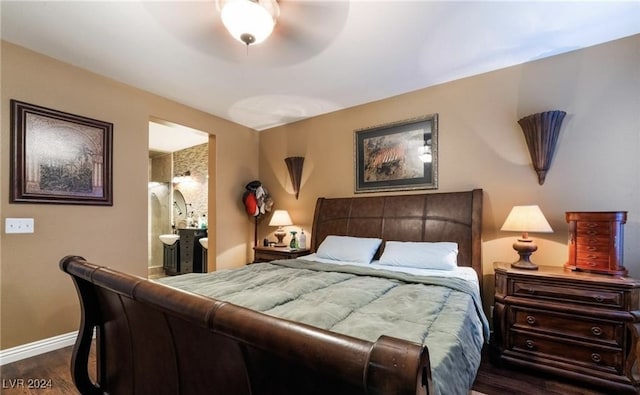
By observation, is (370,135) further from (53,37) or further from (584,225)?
(53,37)

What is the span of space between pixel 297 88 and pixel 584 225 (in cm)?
286

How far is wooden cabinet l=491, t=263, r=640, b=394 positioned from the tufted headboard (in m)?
0.47

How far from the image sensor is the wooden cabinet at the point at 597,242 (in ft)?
6.50

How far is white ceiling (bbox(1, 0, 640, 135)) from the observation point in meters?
1.94

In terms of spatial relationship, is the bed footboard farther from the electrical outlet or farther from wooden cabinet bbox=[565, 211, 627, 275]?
wooden cabinet bbox=[565, 211, 627, 275]

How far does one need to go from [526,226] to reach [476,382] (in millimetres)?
1224

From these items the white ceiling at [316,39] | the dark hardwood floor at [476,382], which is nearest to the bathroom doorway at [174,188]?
the white ceiling at [316,39]

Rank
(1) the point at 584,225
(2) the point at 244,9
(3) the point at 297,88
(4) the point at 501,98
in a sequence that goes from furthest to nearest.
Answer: (3) the point at 297,88 → (4) the point at 501,98 → (1) the point at 584,225 → (2) the point at 244,9

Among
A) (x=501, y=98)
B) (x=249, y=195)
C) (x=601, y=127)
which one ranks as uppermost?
(x=501, y=98)

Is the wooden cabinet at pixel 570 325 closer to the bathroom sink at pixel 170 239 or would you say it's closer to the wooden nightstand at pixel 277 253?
the wooden nightstand at pixel 277 253

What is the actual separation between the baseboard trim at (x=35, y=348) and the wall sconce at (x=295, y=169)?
9.39 ft

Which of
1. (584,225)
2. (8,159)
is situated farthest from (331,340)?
(8,159)

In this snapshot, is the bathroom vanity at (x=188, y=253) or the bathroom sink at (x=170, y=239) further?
the bathroom sink at (x=170, y=239)

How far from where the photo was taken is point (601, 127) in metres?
2.30
